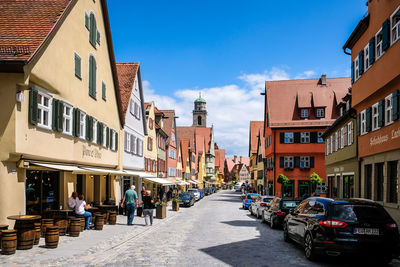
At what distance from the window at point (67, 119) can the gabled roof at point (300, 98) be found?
32.3 metres

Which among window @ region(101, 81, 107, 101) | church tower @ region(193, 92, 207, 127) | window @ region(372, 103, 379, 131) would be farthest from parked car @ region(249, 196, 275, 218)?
church tower @ region(193, 92, 207, 127)

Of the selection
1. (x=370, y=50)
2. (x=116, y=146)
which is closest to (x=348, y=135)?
(x=370, y=50)

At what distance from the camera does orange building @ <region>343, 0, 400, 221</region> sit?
15430mm

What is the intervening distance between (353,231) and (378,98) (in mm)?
10358

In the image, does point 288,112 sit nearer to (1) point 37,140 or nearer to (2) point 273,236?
(2) point 273,236

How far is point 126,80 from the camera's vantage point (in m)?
29.5

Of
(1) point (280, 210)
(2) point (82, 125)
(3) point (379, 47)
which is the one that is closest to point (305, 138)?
(3) point (379, 47)

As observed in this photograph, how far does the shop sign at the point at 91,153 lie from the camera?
1897 cm

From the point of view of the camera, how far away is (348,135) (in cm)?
2356

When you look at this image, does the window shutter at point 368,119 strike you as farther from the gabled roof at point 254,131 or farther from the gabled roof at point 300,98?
the gabled roof at point 254,131

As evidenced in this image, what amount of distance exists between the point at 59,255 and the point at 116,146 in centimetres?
1509

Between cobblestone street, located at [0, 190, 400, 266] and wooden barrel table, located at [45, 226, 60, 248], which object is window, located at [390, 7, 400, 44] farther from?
wooden barrel table, located at [45, 226, 60, 248]

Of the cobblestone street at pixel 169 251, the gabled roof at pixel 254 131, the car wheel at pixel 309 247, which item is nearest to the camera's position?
the cobblestone street at pixel 169 251

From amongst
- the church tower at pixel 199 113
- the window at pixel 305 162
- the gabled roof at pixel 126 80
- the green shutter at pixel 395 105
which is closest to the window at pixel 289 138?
the window at pixel 305 162
